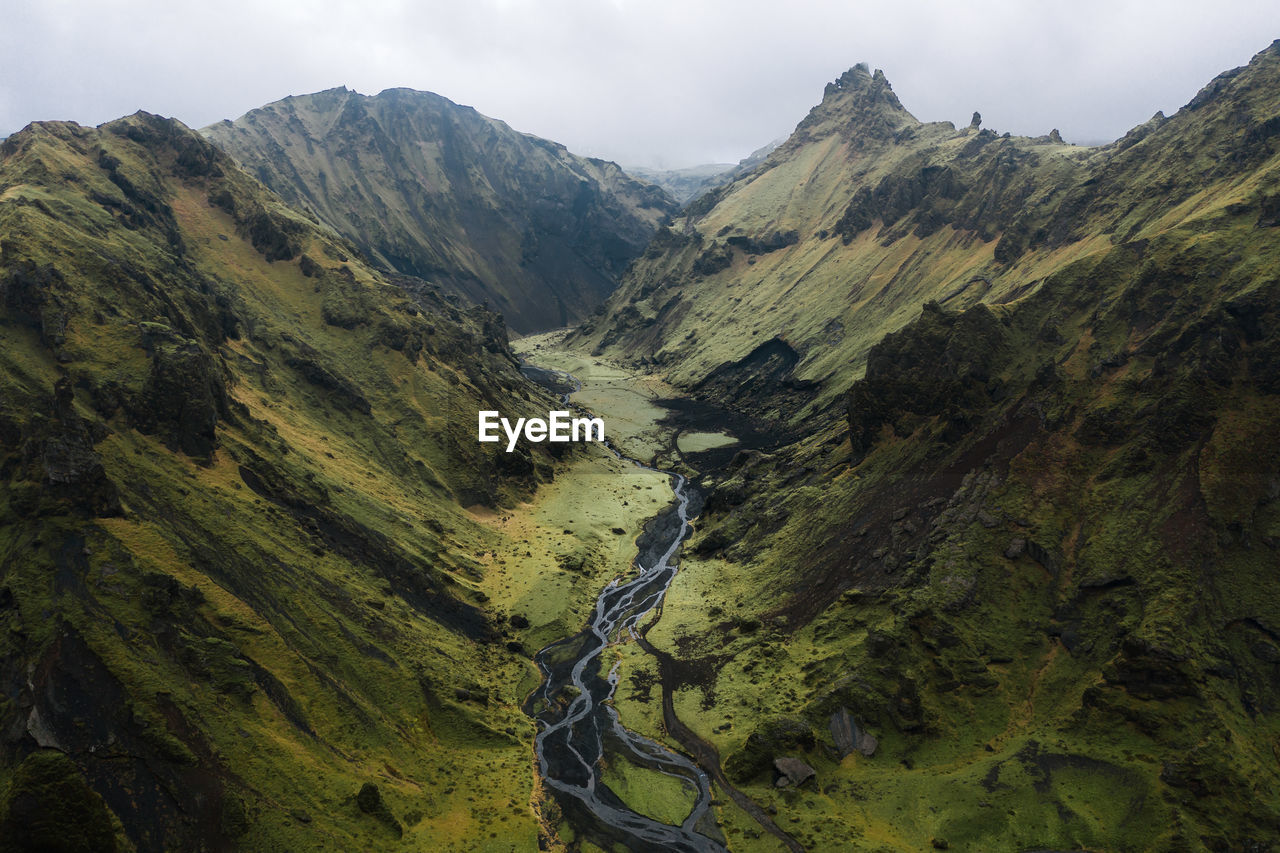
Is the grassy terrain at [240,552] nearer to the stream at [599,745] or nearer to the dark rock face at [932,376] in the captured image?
the stream at [599,745]

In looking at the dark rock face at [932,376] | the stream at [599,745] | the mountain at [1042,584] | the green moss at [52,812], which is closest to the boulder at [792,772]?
the mountain at [1042,584]

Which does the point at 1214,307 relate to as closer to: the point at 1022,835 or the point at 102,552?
the point at 1022,835

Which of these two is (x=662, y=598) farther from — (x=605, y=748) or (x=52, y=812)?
(x=52, y=812)

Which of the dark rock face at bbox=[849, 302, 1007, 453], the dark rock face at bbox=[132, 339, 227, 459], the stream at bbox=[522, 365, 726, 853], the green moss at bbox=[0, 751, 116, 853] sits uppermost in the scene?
the dark rock face at bbox=[849, 302, 1007, 453]

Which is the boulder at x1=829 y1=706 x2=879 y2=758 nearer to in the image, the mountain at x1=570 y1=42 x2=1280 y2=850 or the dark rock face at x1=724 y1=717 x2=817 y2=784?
the mountain at x1=570 y1=42 x2=1280 y2=850

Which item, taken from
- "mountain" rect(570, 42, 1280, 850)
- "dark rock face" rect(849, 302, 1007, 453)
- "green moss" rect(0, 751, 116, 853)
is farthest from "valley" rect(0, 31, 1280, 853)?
"dark rock face" rect(849, 302, 1007, 453)

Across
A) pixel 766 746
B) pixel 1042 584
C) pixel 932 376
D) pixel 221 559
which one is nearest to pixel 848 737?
pixel 766 746

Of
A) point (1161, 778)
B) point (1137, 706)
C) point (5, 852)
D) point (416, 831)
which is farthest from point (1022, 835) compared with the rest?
point (5, 852)

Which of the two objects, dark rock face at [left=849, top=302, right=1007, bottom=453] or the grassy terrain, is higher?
dark rock face at [left=849, top=302, right=1007, bottom=453]
